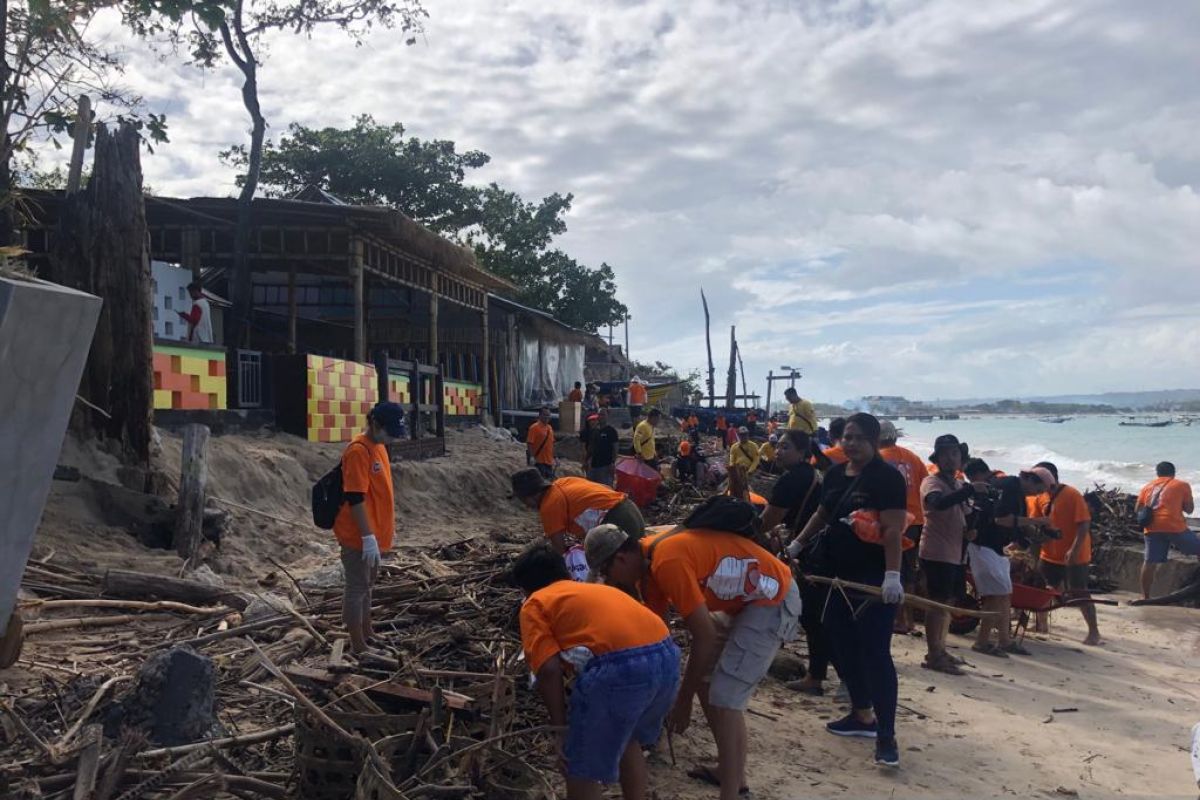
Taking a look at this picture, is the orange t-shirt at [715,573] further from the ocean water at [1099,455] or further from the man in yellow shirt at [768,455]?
the ocean water at [1099,455]

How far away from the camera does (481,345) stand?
78.3 feet

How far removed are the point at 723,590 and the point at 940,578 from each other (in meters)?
4.35

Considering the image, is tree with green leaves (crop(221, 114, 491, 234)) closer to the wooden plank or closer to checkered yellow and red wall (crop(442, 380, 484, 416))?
checkered yellow and red wall (crop(442, 380, 484, 416))

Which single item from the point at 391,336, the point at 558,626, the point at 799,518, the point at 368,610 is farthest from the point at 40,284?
the point at 391,336

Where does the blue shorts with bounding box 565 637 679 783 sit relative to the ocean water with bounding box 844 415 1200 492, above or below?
above

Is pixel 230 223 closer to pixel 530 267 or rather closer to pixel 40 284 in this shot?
pixel 40 284

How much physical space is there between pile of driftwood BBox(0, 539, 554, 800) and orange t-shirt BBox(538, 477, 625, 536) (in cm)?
67

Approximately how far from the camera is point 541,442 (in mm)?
14906

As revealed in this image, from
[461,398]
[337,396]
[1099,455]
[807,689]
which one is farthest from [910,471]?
[1099,455]

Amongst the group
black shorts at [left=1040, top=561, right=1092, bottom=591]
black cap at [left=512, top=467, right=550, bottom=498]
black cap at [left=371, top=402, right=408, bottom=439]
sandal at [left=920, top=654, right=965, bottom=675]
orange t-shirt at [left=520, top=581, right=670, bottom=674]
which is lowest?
sandal at [left=920, top=654, right=965, bottom=675]

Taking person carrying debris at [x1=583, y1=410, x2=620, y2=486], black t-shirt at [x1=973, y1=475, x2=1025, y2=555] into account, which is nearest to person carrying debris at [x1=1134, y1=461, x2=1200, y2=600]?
black t-shirt at [x1=973, y1=475, x2=1025, y2=555]

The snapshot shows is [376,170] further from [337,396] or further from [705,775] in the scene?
[705,775]

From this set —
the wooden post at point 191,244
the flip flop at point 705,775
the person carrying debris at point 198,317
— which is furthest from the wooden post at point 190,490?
the wooden post at point 191,244

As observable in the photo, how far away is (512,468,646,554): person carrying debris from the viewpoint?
17.1 feet
